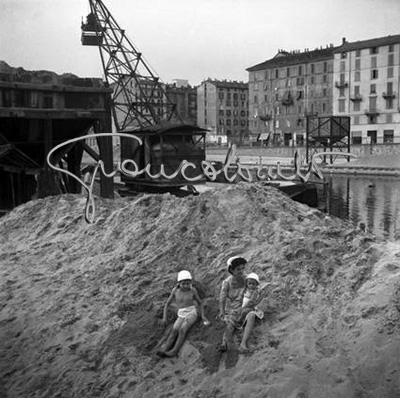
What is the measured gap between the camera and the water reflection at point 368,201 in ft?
87.4

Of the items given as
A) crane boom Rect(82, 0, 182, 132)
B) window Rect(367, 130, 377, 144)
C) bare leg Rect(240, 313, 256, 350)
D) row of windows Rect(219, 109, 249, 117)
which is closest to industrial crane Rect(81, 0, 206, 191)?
crane boom Rect(82, 0, 182, 132)

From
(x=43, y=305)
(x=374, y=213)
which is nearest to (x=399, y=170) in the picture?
(x=374, y=213)

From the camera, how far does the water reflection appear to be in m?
26.6

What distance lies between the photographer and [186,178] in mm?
15883

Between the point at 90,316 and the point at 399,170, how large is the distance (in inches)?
1565

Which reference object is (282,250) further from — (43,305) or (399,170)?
(399,170)

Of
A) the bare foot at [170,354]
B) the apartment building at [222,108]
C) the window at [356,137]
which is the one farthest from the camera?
the window at [356,137]

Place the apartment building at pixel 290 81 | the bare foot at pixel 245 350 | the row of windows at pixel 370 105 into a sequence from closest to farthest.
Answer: the bare foot at pixel 245 350
the row of windows at pixel 370 105
the apartment building at pixel 290 81

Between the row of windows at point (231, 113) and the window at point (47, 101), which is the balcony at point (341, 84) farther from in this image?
the row of windows at point (231, 113)

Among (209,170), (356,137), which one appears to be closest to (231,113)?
(356,137)

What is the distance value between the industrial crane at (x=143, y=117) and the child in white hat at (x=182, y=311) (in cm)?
688

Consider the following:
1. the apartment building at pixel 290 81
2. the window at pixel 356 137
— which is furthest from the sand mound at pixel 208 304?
the window at pixel 356 137

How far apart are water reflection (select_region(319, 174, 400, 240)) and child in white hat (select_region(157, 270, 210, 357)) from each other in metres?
15.1

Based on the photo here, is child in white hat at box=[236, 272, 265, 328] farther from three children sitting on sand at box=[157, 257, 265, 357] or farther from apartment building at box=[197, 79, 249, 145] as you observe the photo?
apartment building at box=[197, 79, 249, 145]
